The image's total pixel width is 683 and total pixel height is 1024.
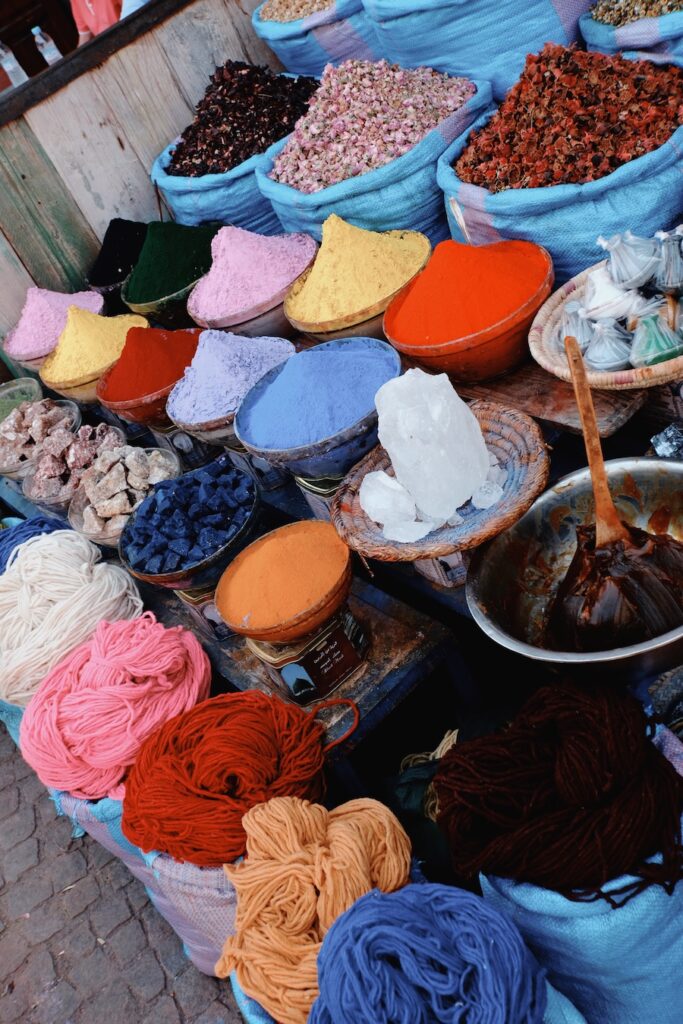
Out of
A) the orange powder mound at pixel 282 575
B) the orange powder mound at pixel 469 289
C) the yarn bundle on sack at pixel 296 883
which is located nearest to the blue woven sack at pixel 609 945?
the yarn bundle on sack at pixel 296 883

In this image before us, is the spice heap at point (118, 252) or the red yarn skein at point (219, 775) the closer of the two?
the red yarn skein at point (219, 775)

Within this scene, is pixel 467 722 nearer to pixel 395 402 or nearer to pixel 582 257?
pixel 395 402

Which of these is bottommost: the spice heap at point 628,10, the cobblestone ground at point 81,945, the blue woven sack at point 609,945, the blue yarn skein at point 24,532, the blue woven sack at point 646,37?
the cobblestone ground at point 81,945

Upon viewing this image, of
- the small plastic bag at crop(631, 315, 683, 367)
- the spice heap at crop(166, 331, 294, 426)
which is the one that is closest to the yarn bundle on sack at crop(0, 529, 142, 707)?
the spice heap at crop(166, 331, 294, 426)

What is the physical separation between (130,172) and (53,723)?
2.26 meters

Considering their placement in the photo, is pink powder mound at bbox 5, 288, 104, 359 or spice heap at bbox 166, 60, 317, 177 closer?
spice heap at bbox 166, 60, 317, 177

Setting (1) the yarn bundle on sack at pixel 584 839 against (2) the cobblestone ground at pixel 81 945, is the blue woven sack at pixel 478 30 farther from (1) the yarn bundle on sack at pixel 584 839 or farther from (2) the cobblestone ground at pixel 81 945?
(2) the cobblestone ground at pixel 81 945

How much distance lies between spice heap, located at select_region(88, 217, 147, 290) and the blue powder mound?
1424 millimetres

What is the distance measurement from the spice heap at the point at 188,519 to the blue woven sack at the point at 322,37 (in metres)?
1.55

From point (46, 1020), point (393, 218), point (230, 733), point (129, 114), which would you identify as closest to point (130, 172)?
point (129, 114)

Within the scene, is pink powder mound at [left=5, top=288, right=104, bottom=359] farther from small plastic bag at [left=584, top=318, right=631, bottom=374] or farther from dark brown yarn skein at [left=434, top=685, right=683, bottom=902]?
dark brown yarn skein at [left=434, top=685, right=683, bottom=902]

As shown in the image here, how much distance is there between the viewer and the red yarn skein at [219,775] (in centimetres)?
134

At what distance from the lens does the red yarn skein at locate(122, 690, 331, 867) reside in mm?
1345

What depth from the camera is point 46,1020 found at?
1881 mm
